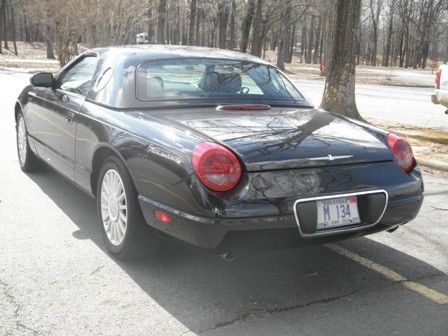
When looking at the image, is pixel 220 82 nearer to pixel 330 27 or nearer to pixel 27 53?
pixel 330 27

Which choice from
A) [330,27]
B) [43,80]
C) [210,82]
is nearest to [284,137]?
[210,82]

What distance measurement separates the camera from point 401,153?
3781 millimetres

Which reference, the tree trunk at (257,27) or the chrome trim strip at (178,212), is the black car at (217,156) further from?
the tree trunk at (257,27)

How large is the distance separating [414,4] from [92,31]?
52.0 metres

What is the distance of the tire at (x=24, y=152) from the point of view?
6.09 meters

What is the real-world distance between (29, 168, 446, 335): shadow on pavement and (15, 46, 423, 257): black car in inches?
11.8

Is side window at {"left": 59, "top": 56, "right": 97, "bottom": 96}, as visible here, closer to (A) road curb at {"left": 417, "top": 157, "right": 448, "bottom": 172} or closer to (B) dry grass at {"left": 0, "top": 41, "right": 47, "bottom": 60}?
(A) road curb at {"left": 417, "top": 157, "right": 448, "bottom": 172}

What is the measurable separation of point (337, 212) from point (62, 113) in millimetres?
2685

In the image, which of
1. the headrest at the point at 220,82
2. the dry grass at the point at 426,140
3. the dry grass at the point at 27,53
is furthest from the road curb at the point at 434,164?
the dry grass at the point at 27,53

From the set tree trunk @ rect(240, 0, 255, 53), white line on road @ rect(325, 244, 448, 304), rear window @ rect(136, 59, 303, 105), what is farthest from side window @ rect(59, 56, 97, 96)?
tree trunk @ rect(240, 0, 255, 53)

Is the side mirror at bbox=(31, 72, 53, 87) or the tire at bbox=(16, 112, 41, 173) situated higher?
the side mirror at bbox=(31, 72, 53, 87)

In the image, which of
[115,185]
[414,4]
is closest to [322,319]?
[115,185]

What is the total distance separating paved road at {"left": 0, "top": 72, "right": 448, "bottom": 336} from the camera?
3047 millimetres

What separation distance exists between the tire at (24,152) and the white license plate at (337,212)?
12.7 ft
